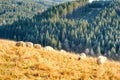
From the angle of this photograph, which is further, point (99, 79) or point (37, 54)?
point (37, 54)

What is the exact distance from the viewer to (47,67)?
25.0 metres

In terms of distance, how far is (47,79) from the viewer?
22688 millimetres

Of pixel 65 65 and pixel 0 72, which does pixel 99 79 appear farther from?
pixel 0 72

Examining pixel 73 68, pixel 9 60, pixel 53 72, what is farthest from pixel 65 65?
pixel 9 60

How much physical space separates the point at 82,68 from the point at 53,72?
9.36ft

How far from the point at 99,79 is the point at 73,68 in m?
2.65

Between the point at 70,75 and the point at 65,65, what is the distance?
2705mm

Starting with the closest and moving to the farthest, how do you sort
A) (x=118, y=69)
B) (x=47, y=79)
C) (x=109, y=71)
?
(x=47, y=79)
(x=109, y=71)
(x=118, y=69)

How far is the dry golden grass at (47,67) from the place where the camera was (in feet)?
76.8

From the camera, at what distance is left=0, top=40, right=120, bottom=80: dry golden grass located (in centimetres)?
2340

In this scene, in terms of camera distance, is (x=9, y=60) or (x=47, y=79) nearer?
(x=47, y=79)

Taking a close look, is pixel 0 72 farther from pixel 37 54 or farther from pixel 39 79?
pixel 37 54

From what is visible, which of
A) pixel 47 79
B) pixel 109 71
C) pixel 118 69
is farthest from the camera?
pixel 118 69

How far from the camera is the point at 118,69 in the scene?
90.9ft
